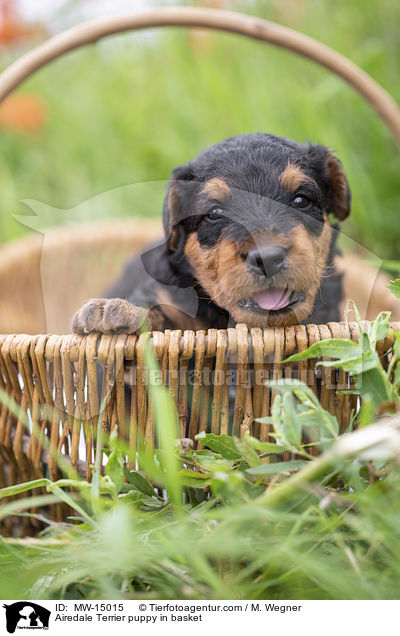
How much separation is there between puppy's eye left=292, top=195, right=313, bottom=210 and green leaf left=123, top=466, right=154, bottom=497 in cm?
80

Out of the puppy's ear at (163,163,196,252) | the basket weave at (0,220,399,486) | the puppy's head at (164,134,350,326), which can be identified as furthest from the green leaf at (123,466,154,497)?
the puppy's ear at (163,163,196,252)

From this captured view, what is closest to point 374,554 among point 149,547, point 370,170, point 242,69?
point 149,547

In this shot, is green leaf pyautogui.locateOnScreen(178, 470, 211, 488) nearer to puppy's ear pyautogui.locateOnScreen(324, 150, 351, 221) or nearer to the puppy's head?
the puppy's head

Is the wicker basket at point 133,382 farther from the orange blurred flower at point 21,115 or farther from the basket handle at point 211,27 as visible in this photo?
the orange blurred flower at point 21,115

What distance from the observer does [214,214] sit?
5.06 ft

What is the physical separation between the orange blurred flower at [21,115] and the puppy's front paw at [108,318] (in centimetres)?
208

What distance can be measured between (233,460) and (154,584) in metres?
0.31

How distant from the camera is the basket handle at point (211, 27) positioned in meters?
2.00

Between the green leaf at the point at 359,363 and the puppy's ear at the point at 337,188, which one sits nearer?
the green leaf at the point at 359,363

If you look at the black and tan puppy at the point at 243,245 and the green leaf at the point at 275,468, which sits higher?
the black and tan puppy at the point at 243,245

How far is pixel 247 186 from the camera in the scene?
149cm
